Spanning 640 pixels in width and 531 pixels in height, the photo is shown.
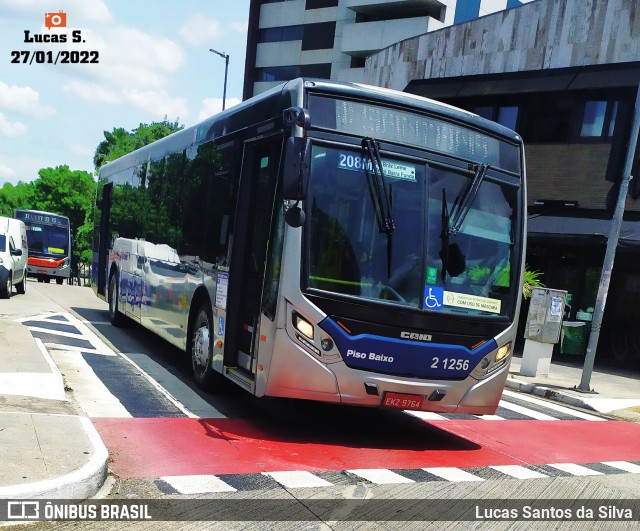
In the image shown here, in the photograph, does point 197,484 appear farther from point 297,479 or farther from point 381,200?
point 381,200

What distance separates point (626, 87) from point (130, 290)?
1378 cm

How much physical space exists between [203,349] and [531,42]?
18.2 metres

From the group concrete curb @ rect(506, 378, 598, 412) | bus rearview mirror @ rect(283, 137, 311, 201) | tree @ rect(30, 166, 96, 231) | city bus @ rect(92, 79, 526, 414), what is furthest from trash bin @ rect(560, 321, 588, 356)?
tree @ rect(30, 166, 96, 231)

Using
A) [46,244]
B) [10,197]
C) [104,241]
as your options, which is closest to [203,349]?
[104,241]

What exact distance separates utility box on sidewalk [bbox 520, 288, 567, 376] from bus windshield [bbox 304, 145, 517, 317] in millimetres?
8460

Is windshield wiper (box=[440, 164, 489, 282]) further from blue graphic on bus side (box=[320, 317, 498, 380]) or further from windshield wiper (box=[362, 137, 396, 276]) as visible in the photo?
blue graphic on bus side (box=[320, 317, 498, 380])

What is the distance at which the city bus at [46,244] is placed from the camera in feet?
133

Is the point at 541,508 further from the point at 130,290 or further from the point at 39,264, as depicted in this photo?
the point at 39,264

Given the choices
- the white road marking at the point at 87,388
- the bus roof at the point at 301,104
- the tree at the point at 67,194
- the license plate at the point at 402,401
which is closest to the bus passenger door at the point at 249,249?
the bus roof at the point at 301,104

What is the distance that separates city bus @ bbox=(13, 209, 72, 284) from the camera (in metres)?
40.4

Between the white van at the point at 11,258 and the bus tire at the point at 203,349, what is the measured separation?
41.2 ft

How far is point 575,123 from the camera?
72.6 ft

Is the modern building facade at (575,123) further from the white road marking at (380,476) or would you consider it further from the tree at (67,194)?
the tree at (67,194)

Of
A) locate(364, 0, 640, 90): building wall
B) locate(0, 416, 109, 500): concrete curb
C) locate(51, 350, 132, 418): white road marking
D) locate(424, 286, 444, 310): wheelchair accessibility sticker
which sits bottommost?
locate(51, 350, 132, 418): white road marking
